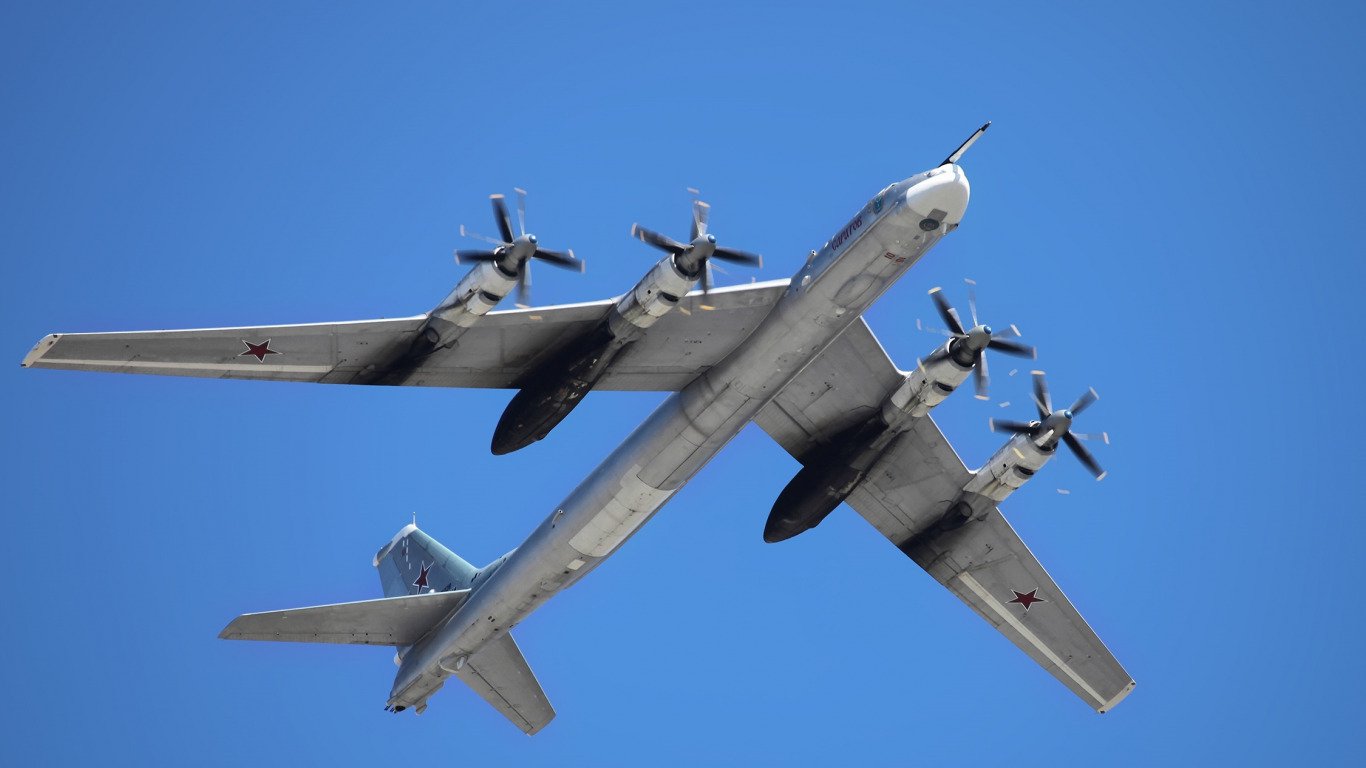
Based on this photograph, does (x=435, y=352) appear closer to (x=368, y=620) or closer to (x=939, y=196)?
(x=368, y=620)

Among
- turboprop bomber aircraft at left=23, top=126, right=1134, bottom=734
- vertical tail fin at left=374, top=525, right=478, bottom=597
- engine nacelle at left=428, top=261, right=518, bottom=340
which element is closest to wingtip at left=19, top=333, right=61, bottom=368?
turboprop bomber aircraft at left=23, top=126, right=1134, bottom=734

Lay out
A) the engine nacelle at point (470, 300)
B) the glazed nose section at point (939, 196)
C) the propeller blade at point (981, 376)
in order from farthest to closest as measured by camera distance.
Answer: the propeller blade at point (981, 376) → the engine nacelle at point (470, 300) → the glazed nose section at point (939, 196)

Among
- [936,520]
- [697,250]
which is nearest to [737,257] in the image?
[697,250]

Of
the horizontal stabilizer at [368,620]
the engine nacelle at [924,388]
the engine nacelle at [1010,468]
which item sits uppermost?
the engine nacelle at [924,388]

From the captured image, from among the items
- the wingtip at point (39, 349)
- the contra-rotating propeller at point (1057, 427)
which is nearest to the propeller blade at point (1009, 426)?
the contra-rotating propeller at point (1057, 427)

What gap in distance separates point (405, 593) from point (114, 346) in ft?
43.4

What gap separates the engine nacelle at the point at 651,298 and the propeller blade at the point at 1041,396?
28.5ft

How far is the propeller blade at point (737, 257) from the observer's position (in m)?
32.7

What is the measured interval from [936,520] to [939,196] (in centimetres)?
1165

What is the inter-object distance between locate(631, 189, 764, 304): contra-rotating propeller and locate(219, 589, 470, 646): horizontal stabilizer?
35.2 ft

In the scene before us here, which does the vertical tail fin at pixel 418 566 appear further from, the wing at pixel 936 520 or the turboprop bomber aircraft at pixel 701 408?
the wing at pixel 936 520

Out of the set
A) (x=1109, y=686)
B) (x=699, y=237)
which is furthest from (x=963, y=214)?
(x=1109, y=686)

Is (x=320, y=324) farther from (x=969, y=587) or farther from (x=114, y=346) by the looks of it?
(x=969, y=587)

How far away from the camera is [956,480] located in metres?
40.0
